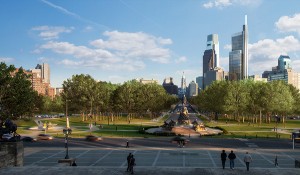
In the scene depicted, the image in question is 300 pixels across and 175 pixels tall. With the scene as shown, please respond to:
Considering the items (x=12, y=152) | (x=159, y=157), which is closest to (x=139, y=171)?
(x=12, y=152)

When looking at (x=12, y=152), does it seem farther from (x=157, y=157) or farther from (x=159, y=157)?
(x=159, y=157)

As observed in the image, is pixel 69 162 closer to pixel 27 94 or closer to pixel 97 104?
pixel 27 94

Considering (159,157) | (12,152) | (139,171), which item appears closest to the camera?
(139,171)

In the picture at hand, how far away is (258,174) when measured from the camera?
22.5 meters

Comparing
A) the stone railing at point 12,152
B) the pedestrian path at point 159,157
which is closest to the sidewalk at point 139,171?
the stone railing at point 12,152

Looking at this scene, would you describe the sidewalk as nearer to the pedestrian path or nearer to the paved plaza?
the paved plaza

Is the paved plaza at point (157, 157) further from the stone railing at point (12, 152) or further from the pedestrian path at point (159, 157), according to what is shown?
the stone railing at point (12, 152)

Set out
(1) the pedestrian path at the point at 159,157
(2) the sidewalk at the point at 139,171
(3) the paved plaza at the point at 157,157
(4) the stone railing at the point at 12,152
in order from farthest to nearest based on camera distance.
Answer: (1) the pedestrian path at the point at 159,157
(3) the paved plaza at the point at 157,157
(4) the stone railing at the point at 12,152
(2) the sidewalk at the point at 139,171

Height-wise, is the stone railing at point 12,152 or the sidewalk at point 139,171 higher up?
the stone railing at point 12,152

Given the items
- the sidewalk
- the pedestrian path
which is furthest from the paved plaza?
the sidewalk

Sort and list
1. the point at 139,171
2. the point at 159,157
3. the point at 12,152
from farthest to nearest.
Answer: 1. the point at 159,157
2. the point at 12,152
3. the point at 139,171

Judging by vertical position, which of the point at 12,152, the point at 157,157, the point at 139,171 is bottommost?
the point at 157,157

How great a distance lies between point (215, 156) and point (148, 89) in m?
88.6

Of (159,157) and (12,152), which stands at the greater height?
(12,152)
